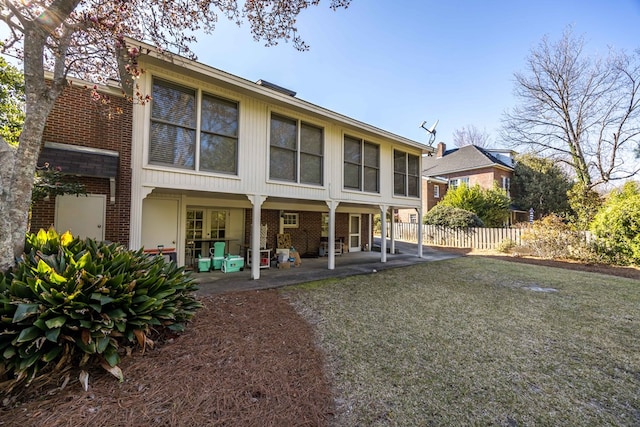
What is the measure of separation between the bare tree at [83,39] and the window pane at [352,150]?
3.98 meters

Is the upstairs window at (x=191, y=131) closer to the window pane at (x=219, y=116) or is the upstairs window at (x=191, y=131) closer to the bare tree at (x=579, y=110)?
the window pane at (x=219, y=116)

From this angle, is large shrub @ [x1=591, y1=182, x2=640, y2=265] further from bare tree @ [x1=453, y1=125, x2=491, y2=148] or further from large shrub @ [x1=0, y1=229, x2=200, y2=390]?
bare tree @ [x1=453, y1=125, x2=491, y2=148]

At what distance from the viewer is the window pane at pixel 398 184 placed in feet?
35.4

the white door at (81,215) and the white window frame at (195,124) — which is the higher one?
the white window frame at (195,124)

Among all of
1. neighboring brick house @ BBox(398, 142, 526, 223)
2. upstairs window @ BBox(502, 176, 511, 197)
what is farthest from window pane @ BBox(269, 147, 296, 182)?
upstairs window @ BBox(502, 176, 511, 197)

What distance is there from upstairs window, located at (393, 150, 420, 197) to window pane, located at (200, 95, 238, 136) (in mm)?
6576

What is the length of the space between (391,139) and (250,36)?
20.2 feet

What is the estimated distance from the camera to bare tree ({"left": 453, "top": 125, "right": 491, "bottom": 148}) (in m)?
33.0

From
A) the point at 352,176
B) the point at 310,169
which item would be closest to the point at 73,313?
the point at 310,169

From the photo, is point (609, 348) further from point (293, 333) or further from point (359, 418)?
point (293, 333)

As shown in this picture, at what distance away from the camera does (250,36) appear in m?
5.68

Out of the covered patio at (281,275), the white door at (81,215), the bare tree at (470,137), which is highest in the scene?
the bare tree at (470,137)

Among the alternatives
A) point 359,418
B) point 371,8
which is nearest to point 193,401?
point 359,418

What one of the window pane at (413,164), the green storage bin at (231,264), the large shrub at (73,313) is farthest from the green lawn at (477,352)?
the window pane at (413,164)
